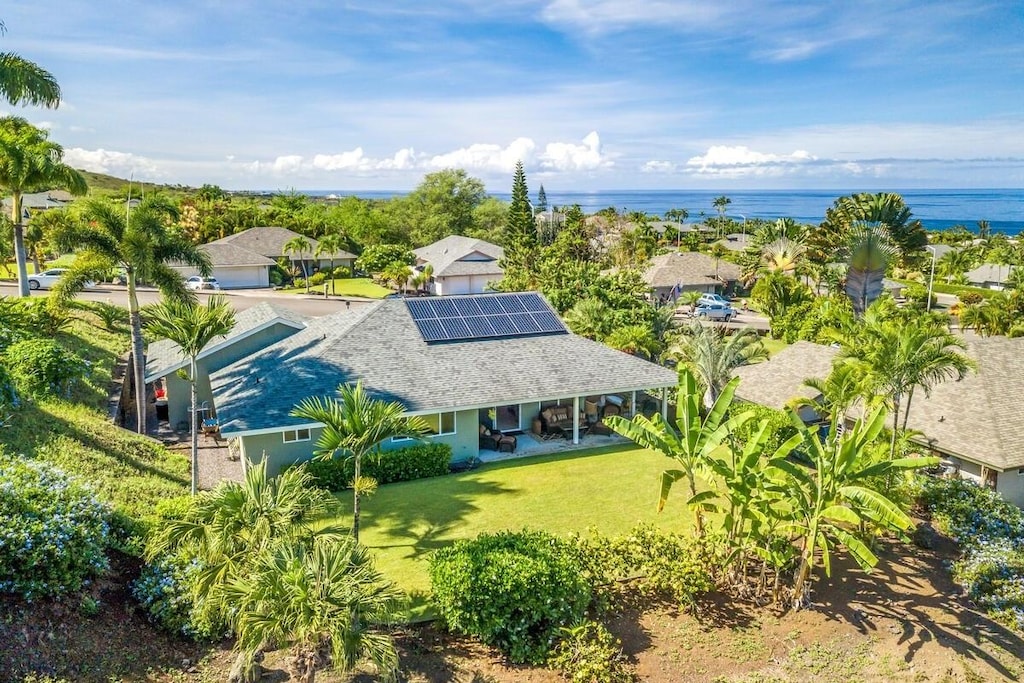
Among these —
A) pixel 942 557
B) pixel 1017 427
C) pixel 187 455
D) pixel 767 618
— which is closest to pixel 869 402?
pixel 942 557

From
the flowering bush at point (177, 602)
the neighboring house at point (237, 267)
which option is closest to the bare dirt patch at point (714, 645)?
the flowering bush at point (177, 602)

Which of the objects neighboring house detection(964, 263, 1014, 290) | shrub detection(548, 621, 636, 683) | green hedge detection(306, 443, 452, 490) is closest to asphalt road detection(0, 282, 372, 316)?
green hedge detection(306, 443, 452, 490)

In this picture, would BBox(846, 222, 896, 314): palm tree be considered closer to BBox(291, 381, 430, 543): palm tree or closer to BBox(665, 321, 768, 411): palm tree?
BBox(665, 321, 768, 411): palm tree

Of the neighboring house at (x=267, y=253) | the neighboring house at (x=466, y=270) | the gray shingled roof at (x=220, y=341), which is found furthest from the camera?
the neighboring house at (x=267, y=253)

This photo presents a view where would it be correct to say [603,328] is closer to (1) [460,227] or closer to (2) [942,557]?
(2) [942,557]

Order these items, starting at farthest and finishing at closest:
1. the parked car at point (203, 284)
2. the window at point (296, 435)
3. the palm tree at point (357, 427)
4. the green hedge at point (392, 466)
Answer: the parked car at point (203, 284) → the window at point (296, 435) → the green hedge at point (392, 466) → the palm tree at point (357, 427)

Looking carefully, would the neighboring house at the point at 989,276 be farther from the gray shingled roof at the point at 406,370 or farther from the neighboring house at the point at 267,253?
Result: the neighboring house at the point at 267,253

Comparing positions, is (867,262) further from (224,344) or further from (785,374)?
(224,344)
